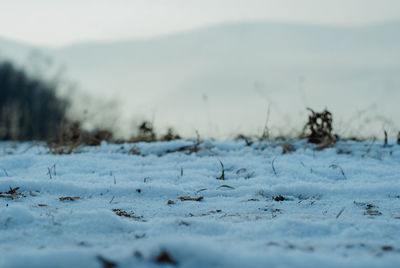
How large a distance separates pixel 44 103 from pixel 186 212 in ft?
91.8

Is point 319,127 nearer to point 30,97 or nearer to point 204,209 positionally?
point 204,209

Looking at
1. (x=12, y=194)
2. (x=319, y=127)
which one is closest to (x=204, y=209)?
(x=12, y=194)

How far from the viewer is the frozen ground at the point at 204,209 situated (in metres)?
1.16

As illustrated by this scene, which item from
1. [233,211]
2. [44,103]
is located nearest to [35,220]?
[233,211]

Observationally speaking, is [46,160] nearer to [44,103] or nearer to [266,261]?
[266,261]

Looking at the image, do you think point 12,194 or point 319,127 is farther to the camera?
point 319,127

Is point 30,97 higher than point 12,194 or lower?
higher

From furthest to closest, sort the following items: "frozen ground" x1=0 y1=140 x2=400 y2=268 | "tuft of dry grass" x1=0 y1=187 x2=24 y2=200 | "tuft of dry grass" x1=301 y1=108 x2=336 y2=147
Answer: "tuft of dry grass" x1=301 y1=108 x2=336 y2=147, "tuft of dry grass" x1=0 y1=187 x2=24 y2=200, "frozen ground" x1=0 y1=140 x2=400 y2=268

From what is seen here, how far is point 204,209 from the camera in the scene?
1.91 m

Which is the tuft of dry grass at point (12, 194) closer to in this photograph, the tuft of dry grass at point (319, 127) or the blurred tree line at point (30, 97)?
the tuft of dry grass at point (319, 127)

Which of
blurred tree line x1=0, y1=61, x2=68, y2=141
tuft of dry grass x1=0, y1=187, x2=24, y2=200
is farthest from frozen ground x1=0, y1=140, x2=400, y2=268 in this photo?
blurred tree line x1=0, y1=61, x2=68, y2=141

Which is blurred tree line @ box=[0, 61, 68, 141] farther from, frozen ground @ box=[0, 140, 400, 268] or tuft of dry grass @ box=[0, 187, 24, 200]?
tuft of dry grass @ box=[0, 187, 24, 200]

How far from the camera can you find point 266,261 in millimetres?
1125

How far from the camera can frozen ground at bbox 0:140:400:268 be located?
3.81ft
